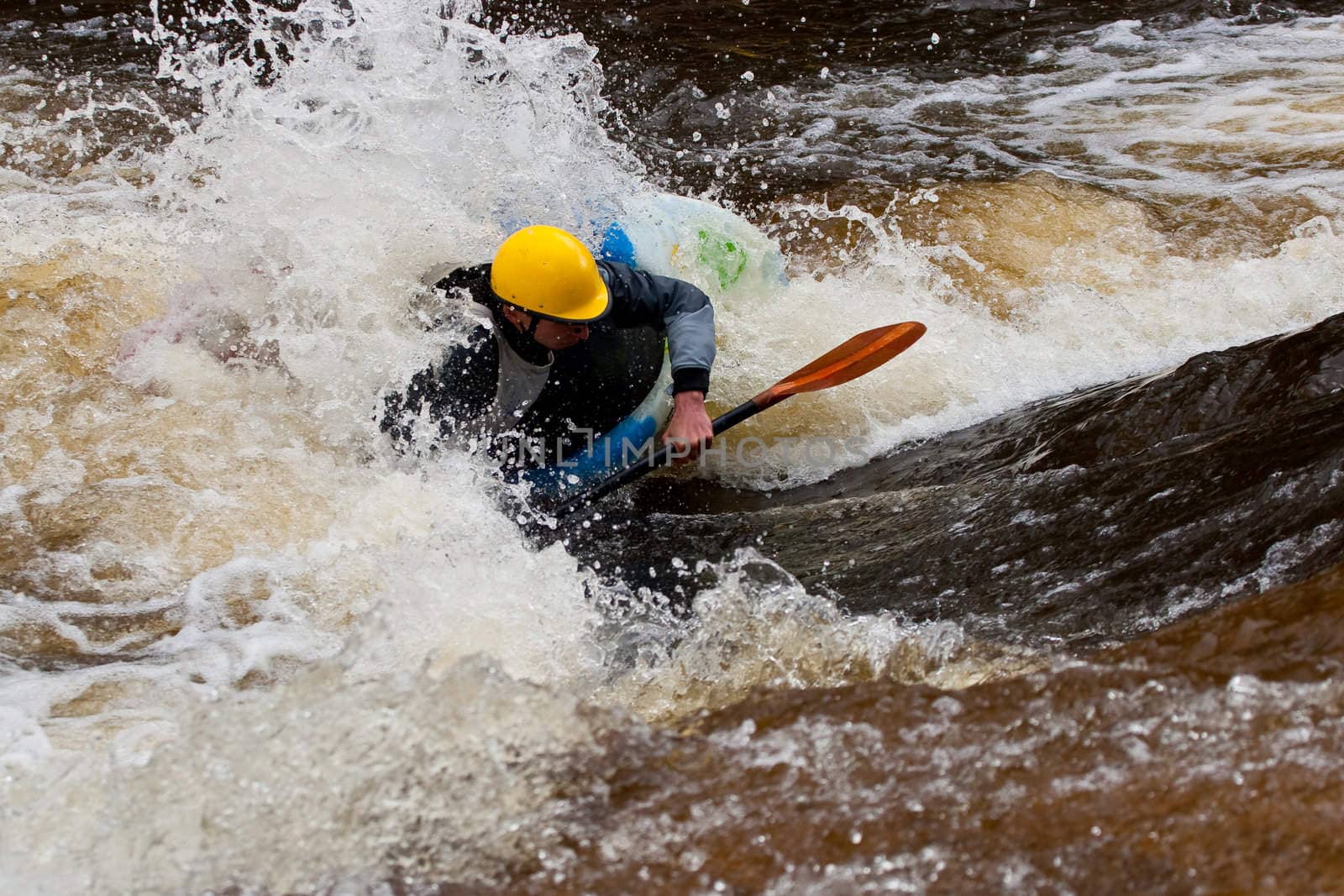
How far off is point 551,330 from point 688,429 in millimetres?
534

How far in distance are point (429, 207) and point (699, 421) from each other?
189 centimetres

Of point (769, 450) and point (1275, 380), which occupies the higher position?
point (1275, 380)

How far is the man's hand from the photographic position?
11.6 feet

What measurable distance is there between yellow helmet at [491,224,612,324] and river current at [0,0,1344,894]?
1.24 ft

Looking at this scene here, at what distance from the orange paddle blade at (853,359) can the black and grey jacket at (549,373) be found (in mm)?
320

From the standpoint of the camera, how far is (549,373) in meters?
Answer: 3.69

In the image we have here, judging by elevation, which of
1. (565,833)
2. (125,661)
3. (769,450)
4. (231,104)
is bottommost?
(769,450)

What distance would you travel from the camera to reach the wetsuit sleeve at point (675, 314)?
3676 millimetres

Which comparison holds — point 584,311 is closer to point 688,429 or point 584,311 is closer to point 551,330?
point 551,330

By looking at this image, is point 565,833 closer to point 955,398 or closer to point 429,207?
point 955,398

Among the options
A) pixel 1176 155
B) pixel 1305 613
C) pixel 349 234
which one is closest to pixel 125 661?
pixel 349 234

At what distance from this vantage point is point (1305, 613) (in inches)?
78.5

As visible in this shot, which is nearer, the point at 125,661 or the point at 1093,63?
the point at 125,661

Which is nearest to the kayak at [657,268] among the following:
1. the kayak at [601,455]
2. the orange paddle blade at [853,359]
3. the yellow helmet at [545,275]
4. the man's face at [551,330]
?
the kayak at [601,455]
